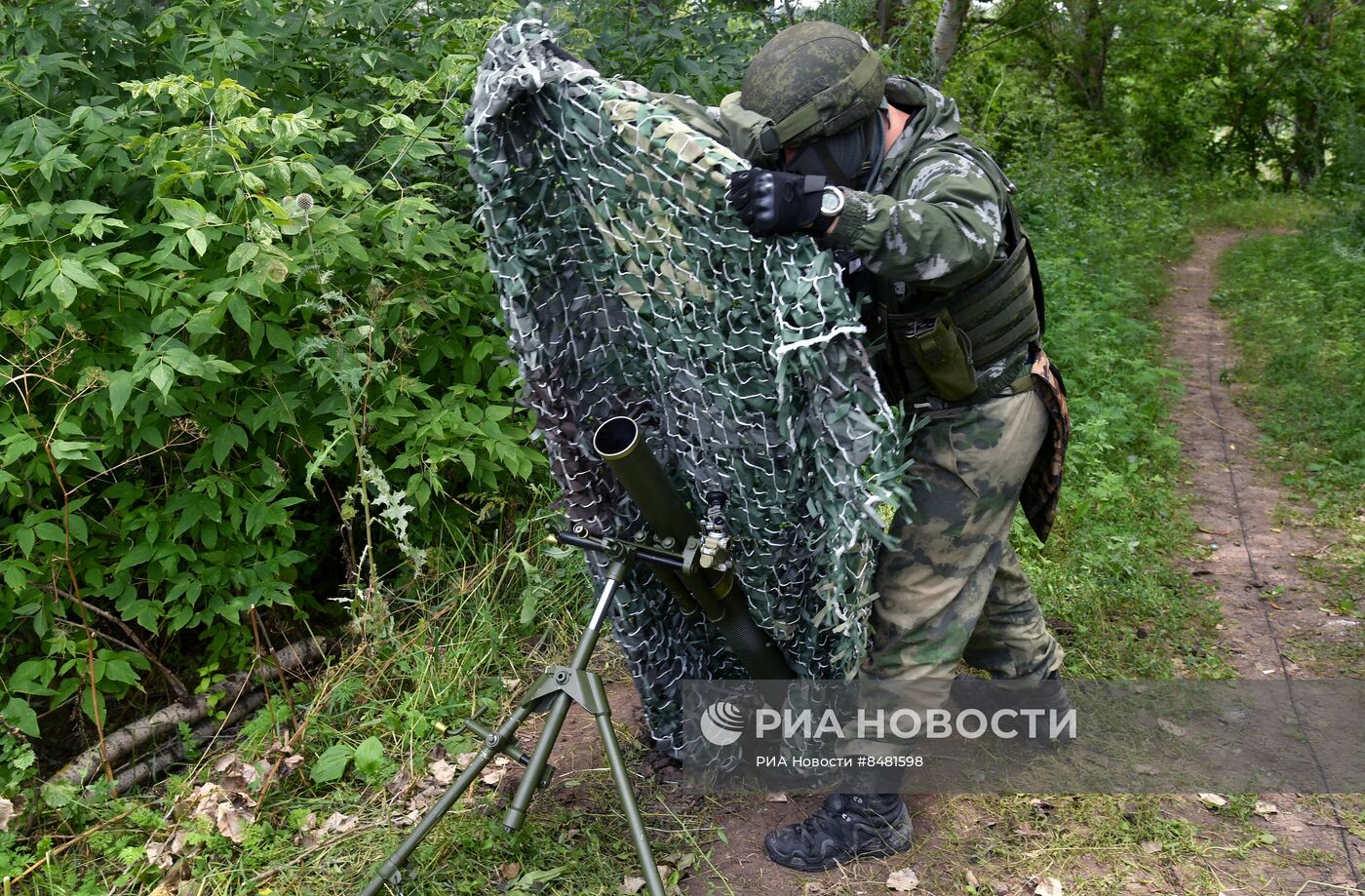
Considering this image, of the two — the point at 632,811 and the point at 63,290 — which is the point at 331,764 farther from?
the point at 63,290

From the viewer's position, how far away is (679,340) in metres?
2.73

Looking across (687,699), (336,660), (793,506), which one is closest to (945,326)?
(793,506)

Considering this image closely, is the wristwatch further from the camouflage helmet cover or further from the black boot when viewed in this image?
the black boot

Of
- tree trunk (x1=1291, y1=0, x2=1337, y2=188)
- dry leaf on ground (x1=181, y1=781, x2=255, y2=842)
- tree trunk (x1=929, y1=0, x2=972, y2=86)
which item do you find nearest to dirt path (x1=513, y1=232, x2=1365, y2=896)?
dry leaf on ground (x1=181, y1=781, x2=255, y2=842)

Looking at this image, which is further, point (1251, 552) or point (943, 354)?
point (1251, 552)

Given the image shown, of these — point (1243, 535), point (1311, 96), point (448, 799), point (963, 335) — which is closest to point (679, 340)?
point (963, 335)

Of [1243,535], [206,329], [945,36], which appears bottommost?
[1243,535]

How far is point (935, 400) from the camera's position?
3.03m

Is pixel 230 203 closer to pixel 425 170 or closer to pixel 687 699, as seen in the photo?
pixel 425 170

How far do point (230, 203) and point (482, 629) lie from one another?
176cm

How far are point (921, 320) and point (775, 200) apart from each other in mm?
704

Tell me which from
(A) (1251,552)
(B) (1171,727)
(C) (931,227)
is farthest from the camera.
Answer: (A) (1251,552)

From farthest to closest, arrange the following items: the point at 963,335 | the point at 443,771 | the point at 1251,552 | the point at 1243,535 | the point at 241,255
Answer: the point at 1243,535 < the point at 1251,552 < the point at 443,771 < the point at 241,255 < the point at 963,335

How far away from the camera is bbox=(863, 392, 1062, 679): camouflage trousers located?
3018mm
